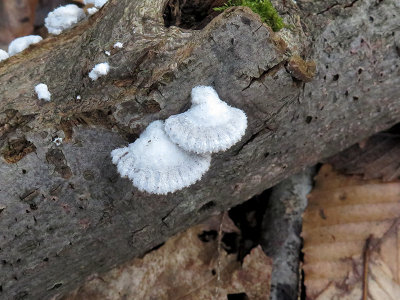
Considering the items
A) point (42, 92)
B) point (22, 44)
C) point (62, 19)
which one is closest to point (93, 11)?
point (62, 19)

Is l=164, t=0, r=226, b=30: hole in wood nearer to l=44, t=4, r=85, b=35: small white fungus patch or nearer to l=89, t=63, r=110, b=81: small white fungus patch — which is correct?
l=89, t=63, r=110, b=81: small white fungus patch

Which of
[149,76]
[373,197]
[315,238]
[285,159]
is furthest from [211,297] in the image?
[149,76]

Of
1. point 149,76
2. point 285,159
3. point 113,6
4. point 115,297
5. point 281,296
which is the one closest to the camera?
point 149,76

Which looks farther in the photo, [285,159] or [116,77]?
[285,159]

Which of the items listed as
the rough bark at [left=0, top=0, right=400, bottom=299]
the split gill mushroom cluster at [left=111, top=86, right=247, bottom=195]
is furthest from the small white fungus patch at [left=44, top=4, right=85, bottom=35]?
the split gill mushroom cluster at [left=111, top=86, right=247, bottom=195]

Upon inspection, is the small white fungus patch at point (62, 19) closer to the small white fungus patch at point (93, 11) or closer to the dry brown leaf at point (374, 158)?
the small white fungus patch at point (93, 11)

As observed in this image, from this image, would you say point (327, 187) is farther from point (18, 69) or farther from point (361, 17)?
point (18, 69)
